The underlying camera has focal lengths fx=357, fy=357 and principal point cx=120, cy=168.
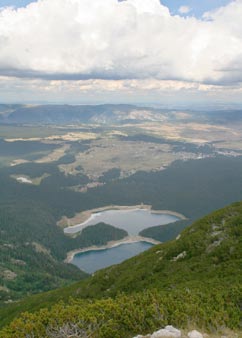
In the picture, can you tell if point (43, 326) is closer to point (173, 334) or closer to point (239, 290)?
point (173, 334)

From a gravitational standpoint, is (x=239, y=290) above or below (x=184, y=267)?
above

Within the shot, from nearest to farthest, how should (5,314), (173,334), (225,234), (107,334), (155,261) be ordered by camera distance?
(173,334) < (107,334) < (225,234) < (155,261) < (5,314)

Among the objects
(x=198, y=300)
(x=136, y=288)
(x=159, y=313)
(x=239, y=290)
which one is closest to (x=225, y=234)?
(x=136, y=288)

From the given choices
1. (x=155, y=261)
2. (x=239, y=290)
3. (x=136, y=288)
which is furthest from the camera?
(x=155, y=261)

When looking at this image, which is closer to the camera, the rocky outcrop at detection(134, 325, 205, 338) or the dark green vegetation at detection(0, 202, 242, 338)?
the rocky outcrop at detection(134, 325, 205, 338)

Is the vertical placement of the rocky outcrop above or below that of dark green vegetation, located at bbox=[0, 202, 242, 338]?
above

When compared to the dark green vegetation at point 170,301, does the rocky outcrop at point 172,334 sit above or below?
above

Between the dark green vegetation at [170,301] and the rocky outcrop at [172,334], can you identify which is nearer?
the rocky outcrop at [172,334]

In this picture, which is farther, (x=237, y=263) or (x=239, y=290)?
(x=237, y=263)
